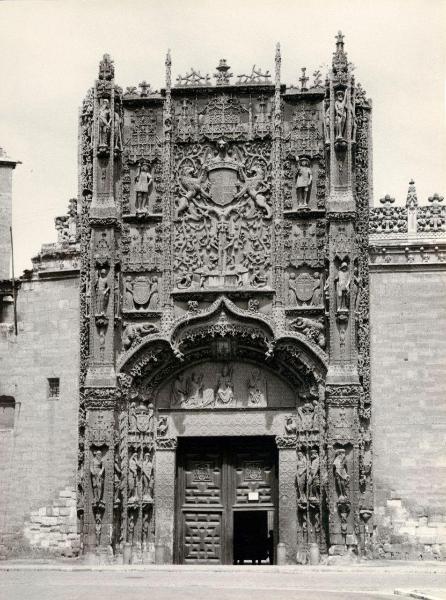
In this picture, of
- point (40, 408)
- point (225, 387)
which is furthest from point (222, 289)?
point (40, 408)

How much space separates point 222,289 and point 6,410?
5.56m

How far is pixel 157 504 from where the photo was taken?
27.2 m

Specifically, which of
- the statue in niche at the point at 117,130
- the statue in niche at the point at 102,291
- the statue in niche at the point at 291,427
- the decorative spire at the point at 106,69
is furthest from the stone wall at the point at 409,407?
the decorative spire at the point at 106,69

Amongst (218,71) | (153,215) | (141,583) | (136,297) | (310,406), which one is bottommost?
(141,583)

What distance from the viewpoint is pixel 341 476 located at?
2603 centimetres

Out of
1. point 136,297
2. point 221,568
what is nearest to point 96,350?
point 136,297

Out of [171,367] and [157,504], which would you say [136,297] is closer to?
[171,367]

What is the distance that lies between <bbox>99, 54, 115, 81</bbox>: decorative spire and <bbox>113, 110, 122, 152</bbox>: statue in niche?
77 centimetres

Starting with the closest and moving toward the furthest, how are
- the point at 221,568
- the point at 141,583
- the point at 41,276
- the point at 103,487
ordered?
1. the point at 141,583
2. the point at 221,568
3. the point at 103,487
4. the point at 41,276

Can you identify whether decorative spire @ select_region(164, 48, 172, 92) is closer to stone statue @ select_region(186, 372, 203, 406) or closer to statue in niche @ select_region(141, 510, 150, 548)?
stone statue @ select_region(186, 372, 203, 406)

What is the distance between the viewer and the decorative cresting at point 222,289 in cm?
2673

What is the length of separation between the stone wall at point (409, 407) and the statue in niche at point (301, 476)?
4.79 feet

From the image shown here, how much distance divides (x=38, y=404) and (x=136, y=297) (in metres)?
3.23

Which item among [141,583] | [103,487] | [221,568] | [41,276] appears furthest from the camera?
[41,276]
